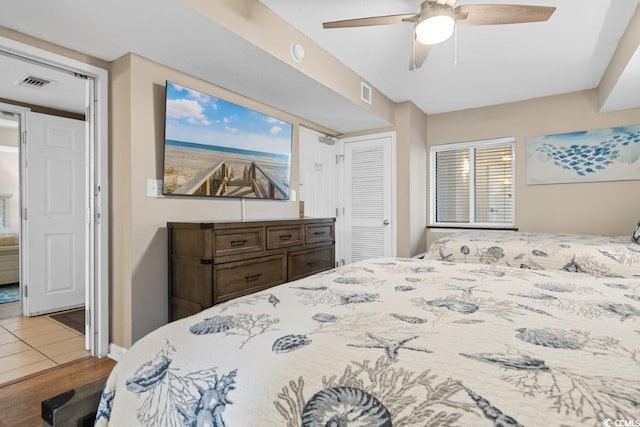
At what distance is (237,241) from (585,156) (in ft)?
12.9

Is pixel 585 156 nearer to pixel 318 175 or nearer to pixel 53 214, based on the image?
pixel 318 175

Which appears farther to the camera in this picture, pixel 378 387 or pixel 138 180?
pixel 138 180

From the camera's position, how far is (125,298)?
2.36 metres

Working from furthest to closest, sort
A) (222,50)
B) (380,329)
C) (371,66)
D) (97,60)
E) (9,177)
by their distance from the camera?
(9,177) → (371,66) → (97,60) → (222,50) → (380,329)

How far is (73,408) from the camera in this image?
2.75 feet

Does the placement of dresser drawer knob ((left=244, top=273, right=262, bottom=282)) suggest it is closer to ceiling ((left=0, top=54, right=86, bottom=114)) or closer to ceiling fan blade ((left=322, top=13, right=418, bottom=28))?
ceiling fan blade ((left=322, top=13, right=418, bottom=28))

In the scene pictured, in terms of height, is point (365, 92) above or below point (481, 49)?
below

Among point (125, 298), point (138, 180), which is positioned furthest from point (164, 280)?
point (138, 180)

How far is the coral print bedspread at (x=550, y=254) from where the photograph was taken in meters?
2.43

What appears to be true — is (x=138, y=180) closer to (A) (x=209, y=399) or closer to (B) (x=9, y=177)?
(A) (x=209, y=399)

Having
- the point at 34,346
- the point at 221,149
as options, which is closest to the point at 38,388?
the point at 34,346

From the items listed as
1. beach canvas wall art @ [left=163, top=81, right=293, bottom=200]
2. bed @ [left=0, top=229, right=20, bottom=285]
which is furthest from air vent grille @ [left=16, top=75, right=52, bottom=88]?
bed @ [left=0, top=229, right=20, bottom=285]

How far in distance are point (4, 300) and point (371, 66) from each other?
16.3 ft

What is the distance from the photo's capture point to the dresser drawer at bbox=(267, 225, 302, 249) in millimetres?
2754
